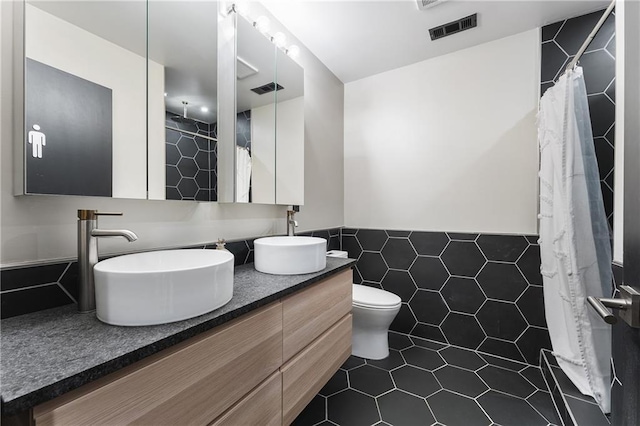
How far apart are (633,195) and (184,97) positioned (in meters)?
1.57

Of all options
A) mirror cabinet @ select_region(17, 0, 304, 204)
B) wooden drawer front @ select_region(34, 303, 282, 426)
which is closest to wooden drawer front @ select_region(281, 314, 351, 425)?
wooden drawer front @ select_region(34, 303, 282, 426)

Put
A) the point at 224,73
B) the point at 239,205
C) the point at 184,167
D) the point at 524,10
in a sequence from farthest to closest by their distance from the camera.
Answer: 1. the point at 524,10
2. the point at 239,205
3. the point at 224,73
4. the point at 184,167

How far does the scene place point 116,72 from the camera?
1.03 m

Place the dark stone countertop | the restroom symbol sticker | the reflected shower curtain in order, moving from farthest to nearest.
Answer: the reflected shower curtain → the restroom symbol sticker → the dark stone countertop

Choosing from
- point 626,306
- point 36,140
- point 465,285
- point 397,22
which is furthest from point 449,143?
point 36,140

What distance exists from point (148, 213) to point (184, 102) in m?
0.55

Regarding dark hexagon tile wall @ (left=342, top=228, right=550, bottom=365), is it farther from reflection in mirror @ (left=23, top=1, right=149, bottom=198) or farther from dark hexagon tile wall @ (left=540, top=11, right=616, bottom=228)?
reflection in mirror @ (left=23, top=1, right=149, bottom=198)

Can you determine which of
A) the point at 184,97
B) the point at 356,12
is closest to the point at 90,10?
the point at 184,97

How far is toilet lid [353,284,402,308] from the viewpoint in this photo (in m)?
1.87

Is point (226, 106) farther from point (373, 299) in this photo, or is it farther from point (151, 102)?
point (373, 299)

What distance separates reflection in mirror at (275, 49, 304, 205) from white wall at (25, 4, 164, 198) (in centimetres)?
81

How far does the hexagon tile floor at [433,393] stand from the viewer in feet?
4.78

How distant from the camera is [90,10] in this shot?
3.15 feet

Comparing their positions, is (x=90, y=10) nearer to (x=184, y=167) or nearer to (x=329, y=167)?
(x=184, y=167)
